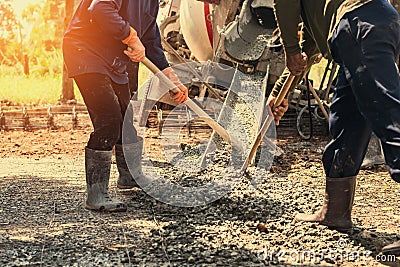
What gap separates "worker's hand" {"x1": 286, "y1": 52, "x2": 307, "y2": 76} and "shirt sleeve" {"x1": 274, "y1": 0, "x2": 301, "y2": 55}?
0.11 feet

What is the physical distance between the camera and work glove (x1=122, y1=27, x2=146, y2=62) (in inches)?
171

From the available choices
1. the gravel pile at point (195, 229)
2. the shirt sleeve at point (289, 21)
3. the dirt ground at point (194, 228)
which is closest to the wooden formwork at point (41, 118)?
the dirt ground at point (194, 228)

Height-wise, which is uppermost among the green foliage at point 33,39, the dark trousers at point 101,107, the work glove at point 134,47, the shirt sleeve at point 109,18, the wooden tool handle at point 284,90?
the shirt sleeve at point 109,18

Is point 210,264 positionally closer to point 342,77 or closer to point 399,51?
point 342,77

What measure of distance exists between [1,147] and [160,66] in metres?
4.34

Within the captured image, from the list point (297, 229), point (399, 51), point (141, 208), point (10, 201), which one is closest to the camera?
point (399, 51)

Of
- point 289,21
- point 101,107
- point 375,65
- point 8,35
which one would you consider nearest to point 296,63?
point 289,21

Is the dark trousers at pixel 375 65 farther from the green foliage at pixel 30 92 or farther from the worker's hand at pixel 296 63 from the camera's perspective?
A: the green foliage at pixel 30 92

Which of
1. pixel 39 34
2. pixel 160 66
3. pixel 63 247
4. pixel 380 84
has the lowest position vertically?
pixel 39 34

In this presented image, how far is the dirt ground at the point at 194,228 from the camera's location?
3406 mm

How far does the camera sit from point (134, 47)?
439cm

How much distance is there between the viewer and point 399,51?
351cm

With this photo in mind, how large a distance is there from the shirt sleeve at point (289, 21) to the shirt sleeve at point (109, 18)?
108cm

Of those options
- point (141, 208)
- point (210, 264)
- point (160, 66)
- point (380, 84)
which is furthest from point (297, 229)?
point (160, 66)
